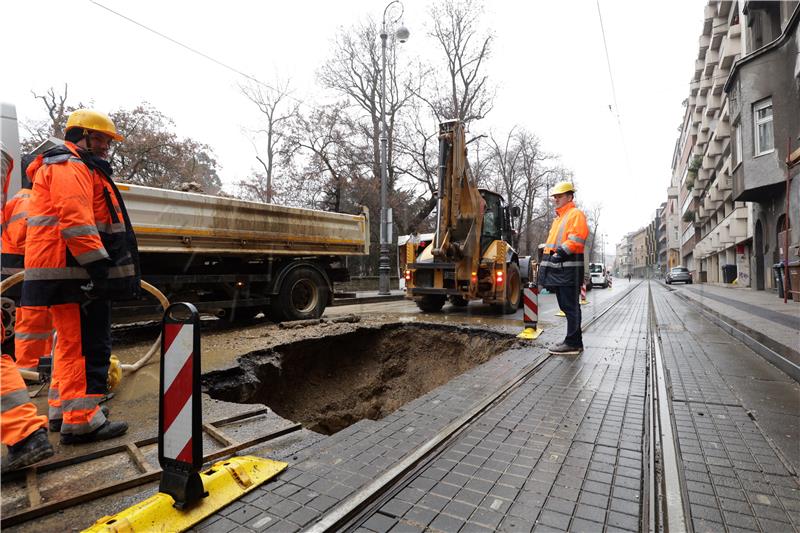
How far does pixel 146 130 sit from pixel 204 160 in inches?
219

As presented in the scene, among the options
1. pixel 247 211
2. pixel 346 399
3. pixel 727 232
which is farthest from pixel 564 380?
pixel 727 232

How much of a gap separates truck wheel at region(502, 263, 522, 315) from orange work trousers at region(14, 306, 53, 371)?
836 centimetres

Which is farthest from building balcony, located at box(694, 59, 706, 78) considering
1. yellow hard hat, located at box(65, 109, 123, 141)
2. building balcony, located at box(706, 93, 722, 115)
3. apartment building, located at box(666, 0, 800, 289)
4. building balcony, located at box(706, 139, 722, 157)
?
yellow hard hat, located at box(65, 109, 123, 141)

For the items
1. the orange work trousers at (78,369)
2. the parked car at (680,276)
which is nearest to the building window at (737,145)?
the orange work trousers at (78,369)

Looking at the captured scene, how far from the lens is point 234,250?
22.4 ft

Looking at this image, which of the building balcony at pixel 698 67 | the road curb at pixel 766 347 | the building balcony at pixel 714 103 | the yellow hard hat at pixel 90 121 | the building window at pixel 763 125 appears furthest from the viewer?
the building balcony at pixel 698 67

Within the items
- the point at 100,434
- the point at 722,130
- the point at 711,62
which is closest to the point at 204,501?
the point at 100,434

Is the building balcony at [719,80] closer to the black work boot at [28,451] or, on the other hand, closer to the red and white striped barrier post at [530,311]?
the red and white striped barrier post at [530,311]

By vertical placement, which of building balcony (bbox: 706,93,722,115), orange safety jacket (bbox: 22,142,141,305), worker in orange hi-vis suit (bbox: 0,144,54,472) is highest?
building balcony (bbox: 706,93,722,115)

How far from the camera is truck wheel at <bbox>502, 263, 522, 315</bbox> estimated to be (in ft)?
33.0

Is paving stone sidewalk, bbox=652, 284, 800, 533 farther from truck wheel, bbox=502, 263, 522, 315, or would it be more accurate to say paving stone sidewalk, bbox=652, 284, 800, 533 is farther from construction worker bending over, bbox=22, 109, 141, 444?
truck wheel, bbox=502, 263, 522, 315

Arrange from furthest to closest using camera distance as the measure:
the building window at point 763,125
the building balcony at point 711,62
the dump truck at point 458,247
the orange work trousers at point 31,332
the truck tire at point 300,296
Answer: the building balcony at point 711,62
the building window at point 763,125
the dump truck at point 458,247
the truck tire at point 300,296
the orange work trousers at point 31,332

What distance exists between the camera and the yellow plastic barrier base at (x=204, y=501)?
1786 mm

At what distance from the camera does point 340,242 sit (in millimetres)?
8766
